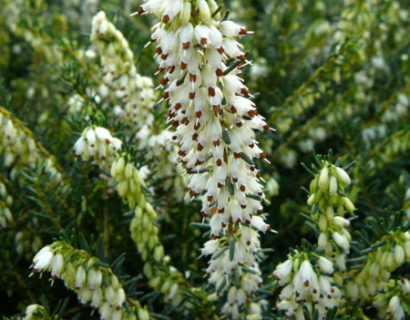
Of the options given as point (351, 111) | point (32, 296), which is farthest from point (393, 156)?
point (32, 296)

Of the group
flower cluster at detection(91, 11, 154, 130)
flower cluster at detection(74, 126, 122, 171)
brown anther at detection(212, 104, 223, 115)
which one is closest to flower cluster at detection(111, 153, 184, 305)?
flower cluster at detection(74, 126, 122, 171)

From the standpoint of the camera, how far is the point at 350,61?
523cm

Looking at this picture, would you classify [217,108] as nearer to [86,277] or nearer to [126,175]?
[126,175]

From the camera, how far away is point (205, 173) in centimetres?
293

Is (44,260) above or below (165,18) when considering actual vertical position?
below

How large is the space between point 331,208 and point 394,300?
0.82m

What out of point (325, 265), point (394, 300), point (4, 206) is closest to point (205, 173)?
point (325, 265)

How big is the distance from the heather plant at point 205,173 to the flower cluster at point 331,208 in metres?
0.01

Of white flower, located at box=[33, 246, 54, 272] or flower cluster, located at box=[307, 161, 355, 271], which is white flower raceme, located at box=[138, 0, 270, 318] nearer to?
flower cluster, located at box=[307, 161, 355, 271]

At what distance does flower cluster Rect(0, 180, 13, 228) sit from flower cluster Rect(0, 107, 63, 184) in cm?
32

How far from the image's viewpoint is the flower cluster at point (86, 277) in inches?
119

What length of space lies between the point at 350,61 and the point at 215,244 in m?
2.80

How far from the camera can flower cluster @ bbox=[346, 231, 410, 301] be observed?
3.12 meters

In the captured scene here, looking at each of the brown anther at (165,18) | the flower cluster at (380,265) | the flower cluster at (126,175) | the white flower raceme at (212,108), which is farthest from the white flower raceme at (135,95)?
the brown anther at (165,18)
